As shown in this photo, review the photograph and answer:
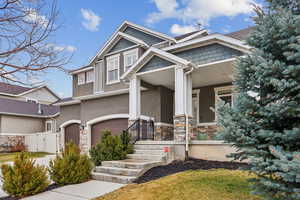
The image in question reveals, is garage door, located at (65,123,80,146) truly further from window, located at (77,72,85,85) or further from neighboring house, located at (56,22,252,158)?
window, located at (77,72,85,85)

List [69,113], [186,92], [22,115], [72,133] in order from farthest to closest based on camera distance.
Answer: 1. [22,115]
2. [69,113]
3. [72,133]
4. [186,92]

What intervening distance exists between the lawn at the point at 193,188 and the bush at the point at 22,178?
197 cm

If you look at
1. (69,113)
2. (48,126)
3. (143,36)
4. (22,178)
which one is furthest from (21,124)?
(22,178)

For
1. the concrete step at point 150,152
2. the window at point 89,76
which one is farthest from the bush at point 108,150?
the window at point 89,76

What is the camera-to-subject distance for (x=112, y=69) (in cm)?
1443

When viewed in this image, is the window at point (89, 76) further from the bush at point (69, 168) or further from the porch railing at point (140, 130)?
the bush at point (69, 168)

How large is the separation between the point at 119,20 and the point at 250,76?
1246 centimetres

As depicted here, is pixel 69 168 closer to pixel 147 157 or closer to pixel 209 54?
pixel 147 157

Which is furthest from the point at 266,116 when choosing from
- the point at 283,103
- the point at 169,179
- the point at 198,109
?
the point at 198,109

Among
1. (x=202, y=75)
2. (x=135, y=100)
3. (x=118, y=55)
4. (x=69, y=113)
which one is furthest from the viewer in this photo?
(x=69, y=113)

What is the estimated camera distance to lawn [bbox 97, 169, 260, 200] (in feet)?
15.0

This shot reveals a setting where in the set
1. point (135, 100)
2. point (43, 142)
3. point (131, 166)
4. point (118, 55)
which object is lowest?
point (43, 142)

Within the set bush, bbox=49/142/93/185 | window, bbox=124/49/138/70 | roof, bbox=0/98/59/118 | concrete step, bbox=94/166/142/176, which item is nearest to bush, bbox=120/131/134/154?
concrete step, bbox=94/166/142/176

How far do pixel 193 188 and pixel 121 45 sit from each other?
10992 mm
